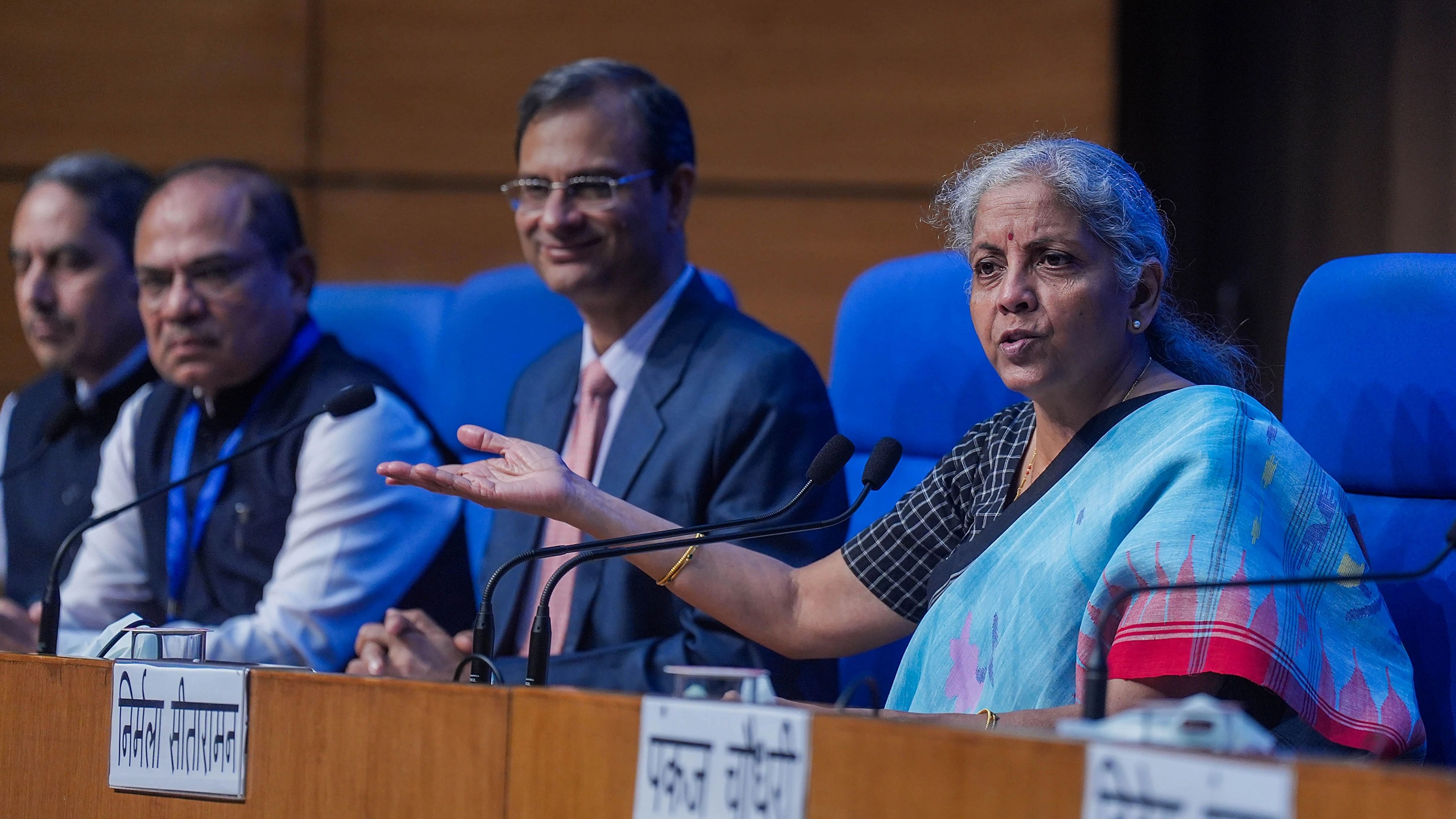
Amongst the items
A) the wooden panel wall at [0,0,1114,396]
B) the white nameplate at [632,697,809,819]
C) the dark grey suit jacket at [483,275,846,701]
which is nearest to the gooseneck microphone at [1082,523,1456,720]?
the white nameplate at [632,697,809,819]

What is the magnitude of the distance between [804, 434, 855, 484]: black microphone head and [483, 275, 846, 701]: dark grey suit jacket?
329 mm

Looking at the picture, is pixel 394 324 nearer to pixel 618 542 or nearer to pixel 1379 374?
pixel 618 542

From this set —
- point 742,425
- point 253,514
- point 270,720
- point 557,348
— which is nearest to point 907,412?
point 742,425

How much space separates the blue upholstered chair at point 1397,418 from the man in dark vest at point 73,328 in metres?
2.11

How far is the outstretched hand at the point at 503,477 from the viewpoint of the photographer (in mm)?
1521

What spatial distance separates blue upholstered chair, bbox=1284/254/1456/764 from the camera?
1.51 meters

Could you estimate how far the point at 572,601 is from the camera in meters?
1.92

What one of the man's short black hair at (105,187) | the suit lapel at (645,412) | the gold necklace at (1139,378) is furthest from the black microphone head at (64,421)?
the gold necklace at (1139,378)

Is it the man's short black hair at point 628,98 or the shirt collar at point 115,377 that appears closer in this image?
the man's short black hair at point 628,98

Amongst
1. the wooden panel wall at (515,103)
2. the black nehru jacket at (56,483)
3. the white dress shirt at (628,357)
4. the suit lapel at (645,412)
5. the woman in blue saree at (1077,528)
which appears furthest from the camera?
the wooden panel wall at (515,103)

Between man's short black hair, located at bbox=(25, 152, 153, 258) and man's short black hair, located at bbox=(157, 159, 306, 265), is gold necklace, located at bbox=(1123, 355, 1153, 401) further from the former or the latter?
man's short black hair, located at bbox=(25, 152, 153, 258)

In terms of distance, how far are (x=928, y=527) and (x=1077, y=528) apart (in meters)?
0.29

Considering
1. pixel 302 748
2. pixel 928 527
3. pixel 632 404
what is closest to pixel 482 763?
pixel 302 748

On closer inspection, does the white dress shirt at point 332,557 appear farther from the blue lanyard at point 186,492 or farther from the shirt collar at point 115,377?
the shirt collar at point 115,377
